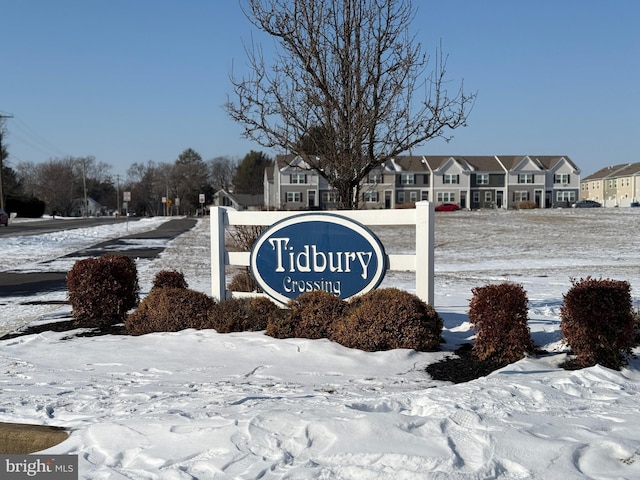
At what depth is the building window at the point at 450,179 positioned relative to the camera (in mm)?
91062

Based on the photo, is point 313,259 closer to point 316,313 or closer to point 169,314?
point 316,313

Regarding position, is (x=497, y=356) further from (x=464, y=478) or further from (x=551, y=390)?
(x=464, y=478)

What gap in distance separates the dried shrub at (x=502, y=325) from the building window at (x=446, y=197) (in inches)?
3379

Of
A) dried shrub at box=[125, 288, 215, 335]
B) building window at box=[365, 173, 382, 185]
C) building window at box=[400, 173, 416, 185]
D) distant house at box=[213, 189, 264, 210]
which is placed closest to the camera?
dried shrub at box=[125, 288, 215, 335]

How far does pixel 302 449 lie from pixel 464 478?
1.03 meters

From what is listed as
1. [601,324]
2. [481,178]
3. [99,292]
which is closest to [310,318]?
[601,324]

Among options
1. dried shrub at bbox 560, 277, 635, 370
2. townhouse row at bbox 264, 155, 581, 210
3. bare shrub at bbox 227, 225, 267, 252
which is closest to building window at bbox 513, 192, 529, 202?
townhouse row at bbox 264, 155, 581, 210

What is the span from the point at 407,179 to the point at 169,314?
84.2m

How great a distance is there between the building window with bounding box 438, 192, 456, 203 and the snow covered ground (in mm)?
83511

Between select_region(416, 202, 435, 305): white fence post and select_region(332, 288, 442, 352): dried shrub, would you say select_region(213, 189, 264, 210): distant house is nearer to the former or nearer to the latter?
select_region(416, 202, 435, 305): white fence post

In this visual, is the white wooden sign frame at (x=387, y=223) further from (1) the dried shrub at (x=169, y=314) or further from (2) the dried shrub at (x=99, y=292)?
(2) the dried shrub at (x=99, y=292)

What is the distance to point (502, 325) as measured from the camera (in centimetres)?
672

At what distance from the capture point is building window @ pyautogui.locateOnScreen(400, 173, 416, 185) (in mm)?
90250

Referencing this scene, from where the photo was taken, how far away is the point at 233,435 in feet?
14.5
